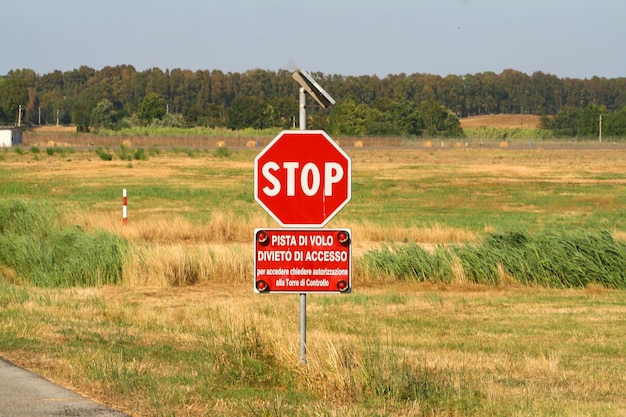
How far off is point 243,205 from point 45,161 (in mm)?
43812

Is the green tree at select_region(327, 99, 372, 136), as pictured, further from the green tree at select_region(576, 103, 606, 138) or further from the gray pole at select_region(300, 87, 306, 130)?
the gray pole at select_region(300, 87, 306, 130)

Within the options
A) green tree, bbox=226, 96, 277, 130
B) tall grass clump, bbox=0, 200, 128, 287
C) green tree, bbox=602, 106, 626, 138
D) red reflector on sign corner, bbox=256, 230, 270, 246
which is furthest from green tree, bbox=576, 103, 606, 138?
red reflector on sign corner, bbox=256, 230, 270, 246

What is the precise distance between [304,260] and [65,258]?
504 inches

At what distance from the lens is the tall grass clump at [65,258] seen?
20328 millimetres

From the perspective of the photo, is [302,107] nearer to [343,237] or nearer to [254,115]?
[343,237]

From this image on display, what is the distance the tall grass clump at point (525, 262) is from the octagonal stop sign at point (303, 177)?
38.7ft

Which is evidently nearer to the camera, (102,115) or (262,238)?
(262,238)

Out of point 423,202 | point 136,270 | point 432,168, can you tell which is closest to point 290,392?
point 136,270

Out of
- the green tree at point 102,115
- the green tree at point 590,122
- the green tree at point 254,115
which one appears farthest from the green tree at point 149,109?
the green tree at point 590,122

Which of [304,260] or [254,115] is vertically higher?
[254,115]

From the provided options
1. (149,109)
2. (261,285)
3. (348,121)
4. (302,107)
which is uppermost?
(149,109)

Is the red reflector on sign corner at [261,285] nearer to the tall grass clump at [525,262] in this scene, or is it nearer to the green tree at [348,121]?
the tall grass clump at [525,262]

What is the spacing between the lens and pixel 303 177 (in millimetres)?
9062

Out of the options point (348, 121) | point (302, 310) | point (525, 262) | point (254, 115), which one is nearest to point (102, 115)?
point (254, 115)
